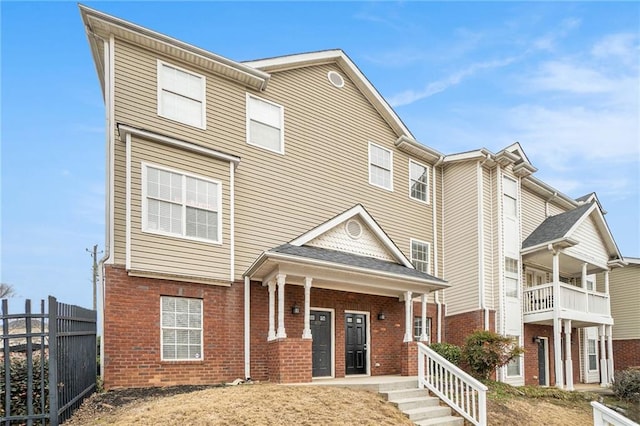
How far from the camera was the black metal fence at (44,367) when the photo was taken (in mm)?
6961

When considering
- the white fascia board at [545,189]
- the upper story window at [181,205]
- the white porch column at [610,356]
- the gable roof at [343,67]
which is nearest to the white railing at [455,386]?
the upper story window at [181,205]

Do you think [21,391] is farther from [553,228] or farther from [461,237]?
[553,228]

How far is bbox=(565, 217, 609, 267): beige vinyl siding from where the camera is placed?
20.3m

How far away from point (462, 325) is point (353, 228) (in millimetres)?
6534

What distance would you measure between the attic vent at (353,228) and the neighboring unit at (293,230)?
0.24 feet

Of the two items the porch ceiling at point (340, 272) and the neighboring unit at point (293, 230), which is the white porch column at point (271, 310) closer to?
the neighboring unit at point (293, 230)

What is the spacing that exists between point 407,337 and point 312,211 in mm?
4656

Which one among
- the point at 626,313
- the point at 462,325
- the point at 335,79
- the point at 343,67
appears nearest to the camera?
the point at 335,79

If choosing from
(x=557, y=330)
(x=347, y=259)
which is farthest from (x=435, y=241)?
(x=347, y=259)

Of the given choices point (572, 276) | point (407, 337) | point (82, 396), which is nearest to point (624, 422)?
point (407, 337)

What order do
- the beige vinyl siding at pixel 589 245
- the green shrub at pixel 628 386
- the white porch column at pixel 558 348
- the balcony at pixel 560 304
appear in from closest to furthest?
1. the green shrub at pixel 628 386
2. the white porch column at pixel 558 348
3. the balcony at pixel 560 304
4. the beige vinyl siding at pixel 589 245

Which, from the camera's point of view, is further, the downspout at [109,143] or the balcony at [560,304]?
the balcony at [560,304]

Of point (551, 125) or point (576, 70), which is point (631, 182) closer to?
point (551, 125)

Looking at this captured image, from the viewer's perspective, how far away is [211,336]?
474 inches
